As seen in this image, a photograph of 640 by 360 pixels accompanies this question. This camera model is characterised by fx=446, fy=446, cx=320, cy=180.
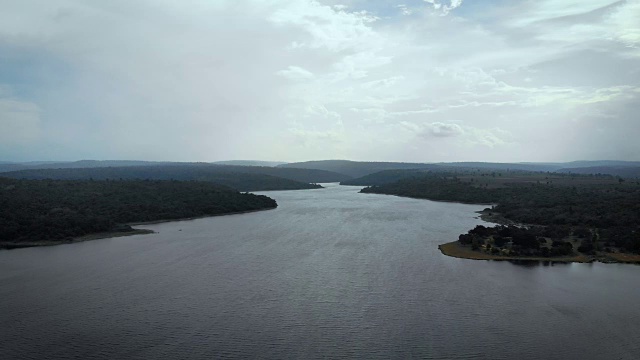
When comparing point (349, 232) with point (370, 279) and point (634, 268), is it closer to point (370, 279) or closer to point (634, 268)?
point (370, 279)

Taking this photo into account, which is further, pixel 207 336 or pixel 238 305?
pixel 238 305

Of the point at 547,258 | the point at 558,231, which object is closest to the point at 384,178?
the point at 558,231

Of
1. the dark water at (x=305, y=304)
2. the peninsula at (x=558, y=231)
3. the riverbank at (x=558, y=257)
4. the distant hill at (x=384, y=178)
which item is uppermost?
the distant hill at (x=384, y=178)

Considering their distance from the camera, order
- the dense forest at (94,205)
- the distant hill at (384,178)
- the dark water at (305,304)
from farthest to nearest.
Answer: the distant hill at (384,178), the dense forest at (94,205), the dark water at (305,304)

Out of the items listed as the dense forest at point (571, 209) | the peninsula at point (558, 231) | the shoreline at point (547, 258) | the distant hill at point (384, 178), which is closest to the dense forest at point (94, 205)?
the shoreline at point (547, 258)

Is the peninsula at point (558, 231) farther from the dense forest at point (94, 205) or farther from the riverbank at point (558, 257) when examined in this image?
the dense forest at point (94, 205)

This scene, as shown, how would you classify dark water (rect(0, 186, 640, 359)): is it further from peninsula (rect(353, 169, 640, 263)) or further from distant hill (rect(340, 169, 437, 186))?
distant hill (rect(340, 169, 437, 186))

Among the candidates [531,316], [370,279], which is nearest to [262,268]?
[370,279]

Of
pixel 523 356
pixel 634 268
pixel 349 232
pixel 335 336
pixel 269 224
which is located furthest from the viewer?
pixel 269 224
